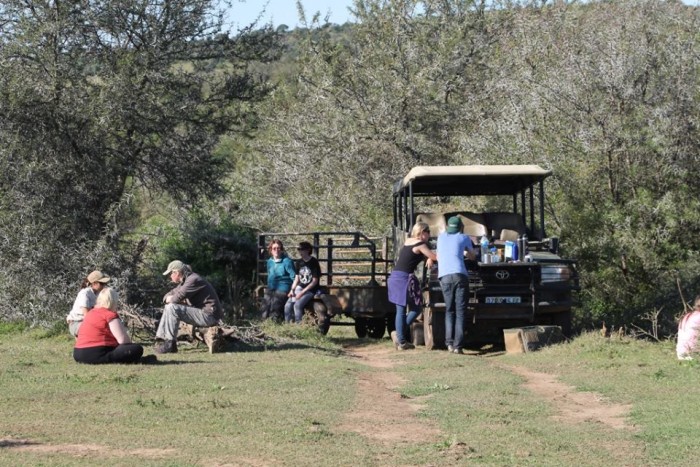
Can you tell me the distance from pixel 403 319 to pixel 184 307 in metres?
3.18

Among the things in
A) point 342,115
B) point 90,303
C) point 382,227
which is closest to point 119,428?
point 90,303

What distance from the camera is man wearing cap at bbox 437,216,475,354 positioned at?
46.7ft

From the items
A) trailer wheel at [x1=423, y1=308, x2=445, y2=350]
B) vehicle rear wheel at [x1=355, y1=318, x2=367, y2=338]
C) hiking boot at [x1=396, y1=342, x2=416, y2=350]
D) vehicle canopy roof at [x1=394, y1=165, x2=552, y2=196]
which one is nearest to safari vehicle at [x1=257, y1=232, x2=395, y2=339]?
vehicle rear wheel at [x1=355, y1=318, x2=367, y2=338]

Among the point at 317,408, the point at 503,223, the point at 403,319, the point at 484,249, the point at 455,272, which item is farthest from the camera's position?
the point at 503,223

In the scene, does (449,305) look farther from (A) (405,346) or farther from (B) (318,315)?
(B) (318,315)

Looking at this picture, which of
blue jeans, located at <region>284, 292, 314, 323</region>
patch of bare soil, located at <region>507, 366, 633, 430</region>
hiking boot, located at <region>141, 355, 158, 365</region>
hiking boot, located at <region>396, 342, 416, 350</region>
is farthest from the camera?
blue jeans, located at <region>284, 292, 314, 323</region>

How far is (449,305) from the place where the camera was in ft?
47.3

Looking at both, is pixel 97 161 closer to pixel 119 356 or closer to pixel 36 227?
pixel 36 227

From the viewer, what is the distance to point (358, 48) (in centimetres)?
2606

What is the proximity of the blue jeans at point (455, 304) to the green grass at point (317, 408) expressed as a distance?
0.46m

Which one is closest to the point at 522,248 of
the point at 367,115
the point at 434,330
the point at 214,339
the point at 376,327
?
the point at 434,330

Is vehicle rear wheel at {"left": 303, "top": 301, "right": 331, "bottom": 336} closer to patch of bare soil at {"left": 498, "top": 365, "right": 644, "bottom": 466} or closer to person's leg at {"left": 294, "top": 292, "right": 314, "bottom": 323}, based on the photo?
person's leg at {"left": 294, "top": 292, "right": 314, "bottom": 323}

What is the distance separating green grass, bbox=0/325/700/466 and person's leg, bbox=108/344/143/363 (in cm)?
15

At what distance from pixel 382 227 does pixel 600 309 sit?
220 inches
